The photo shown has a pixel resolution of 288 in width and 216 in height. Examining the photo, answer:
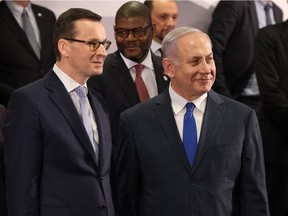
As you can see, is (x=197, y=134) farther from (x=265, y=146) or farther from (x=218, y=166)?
(x=265, y=146)

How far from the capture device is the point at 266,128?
4.58 metres

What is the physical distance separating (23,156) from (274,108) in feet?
7.46

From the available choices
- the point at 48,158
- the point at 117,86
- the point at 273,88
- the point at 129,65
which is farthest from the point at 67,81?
the point at 273,88

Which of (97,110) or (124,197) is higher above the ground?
(97,110)

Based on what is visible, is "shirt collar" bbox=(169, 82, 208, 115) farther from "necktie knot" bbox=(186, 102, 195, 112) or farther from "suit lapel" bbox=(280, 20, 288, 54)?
"suit lapel" bbox=(280, 20, 288, 54)

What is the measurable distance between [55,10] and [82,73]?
2014 mm

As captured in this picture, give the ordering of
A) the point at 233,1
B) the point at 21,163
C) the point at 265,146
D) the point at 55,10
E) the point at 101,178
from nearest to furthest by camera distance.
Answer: the point at 21,163, the point at 101,178, the point at 265,146, the point at 55,10, the point at 233,1

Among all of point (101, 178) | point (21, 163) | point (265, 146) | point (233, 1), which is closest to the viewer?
point (21, 163)

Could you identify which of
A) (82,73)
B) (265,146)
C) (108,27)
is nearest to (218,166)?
(82,73)

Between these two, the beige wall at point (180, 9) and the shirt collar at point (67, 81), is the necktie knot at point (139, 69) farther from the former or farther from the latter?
the beige wall at point (180, 9)

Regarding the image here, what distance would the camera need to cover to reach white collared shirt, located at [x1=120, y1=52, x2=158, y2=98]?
3867mm

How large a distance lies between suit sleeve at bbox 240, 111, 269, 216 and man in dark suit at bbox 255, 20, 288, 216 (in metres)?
1.53

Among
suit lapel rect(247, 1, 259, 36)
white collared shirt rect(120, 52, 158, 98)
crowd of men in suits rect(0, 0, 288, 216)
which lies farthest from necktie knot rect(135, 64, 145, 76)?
suit lapel rect(247, 1, 259, 36)

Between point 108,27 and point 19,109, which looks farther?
point 108,27
